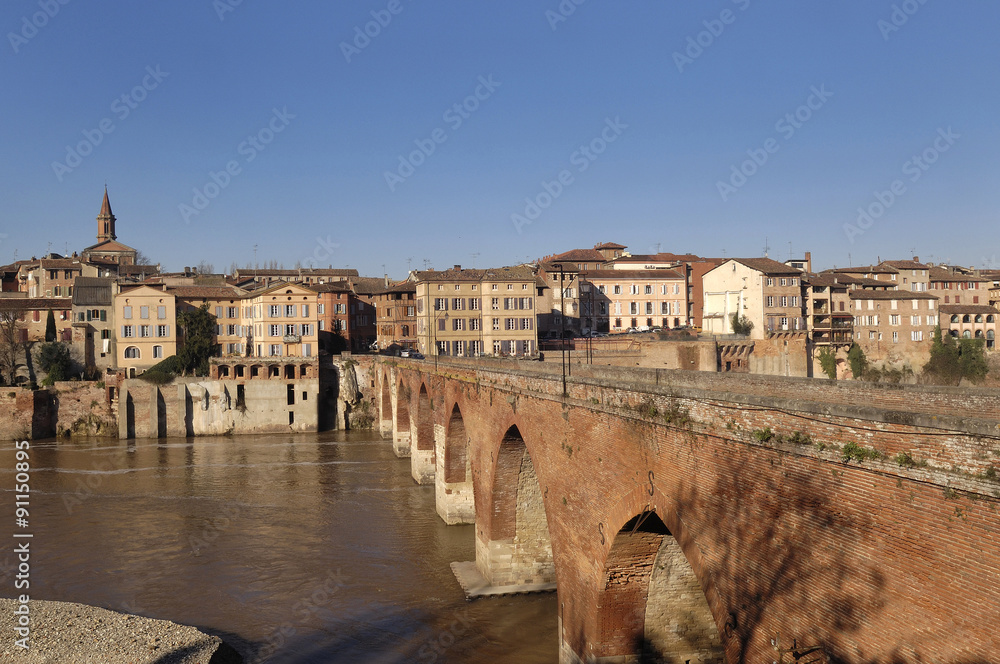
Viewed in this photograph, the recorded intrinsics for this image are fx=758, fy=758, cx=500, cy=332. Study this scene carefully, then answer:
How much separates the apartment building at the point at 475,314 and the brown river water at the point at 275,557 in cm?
1698

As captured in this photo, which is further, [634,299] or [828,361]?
[634,299]

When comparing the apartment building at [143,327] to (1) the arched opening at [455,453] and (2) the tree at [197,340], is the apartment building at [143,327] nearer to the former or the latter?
(2) the tree at [197,340]

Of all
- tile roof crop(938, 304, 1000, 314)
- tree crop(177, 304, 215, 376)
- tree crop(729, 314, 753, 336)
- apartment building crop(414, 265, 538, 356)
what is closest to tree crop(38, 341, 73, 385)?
tree crop(177, 304, 215, 376)

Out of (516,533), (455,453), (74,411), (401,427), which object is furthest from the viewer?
(74,411)

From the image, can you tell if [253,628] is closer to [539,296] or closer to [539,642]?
[539,642]

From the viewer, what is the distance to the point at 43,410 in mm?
58188

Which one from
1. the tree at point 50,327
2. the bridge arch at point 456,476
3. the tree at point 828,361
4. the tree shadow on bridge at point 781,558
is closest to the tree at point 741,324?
the tree at point 828,361

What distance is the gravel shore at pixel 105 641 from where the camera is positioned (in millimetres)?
18016

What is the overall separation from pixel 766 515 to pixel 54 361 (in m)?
67.0

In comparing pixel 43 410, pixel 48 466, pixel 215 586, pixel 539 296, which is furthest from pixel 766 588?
pixel 539 296

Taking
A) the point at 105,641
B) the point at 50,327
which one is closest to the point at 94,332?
the point at 50,327

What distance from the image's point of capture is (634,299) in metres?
78.1

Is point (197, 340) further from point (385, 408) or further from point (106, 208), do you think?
point (106, 208)

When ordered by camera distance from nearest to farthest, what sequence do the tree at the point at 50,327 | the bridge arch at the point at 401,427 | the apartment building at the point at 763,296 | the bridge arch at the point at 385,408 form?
the bridge arch at the point at 401,427
the bridge arch at the point at 385,408
the tree at the point at 50,327
the apartment building at the point at 763,296
